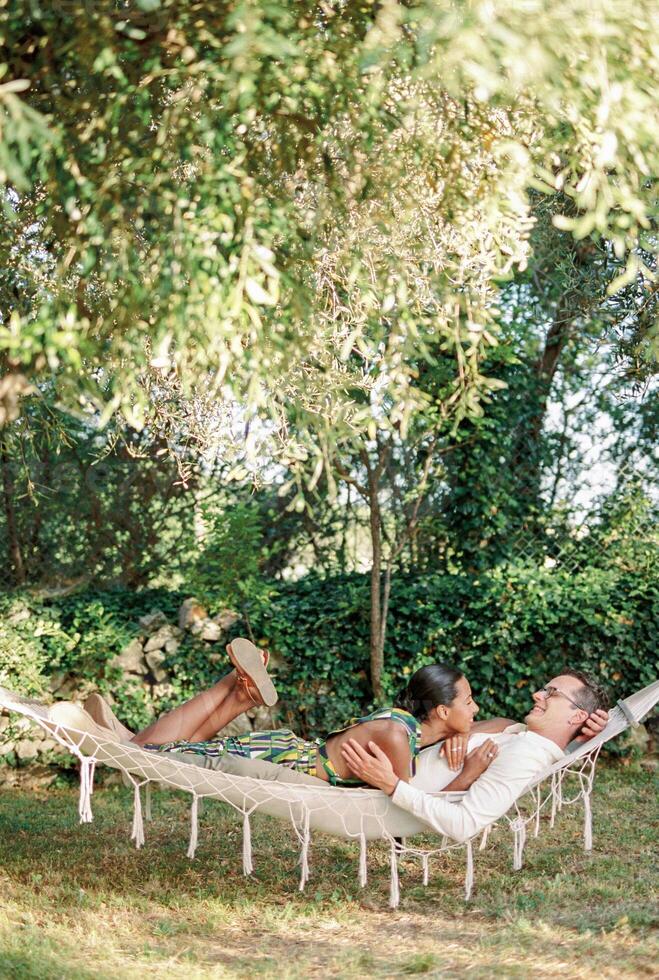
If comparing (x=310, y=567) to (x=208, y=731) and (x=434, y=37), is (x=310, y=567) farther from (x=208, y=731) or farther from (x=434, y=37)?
(x=434, y=37)

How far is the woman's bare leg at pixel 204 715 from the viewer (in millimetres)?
4047

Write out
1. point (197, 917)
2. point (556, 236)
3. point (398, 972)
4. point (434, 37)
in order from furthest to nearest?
point (556, 236) < point (197, 917) < point (398, 972) < point (434, 37)

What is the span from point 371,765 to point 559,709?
0.70 m

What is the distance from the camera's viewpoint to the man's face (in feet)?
11.8

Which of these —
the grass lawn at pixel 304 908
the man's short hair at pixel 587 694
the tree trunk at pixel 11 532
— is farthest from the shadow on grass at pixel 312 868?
the tree trunk at pixel 11 532

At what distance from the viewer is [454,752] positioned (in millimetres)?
3615

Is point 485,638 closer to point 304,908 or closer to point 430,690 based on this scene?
point 430,690

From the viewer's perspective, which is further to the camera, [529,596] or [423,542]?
[423,542]

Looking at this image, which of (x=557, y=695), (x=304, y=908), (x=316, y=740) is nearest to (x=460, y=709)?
(x=557, y=695)

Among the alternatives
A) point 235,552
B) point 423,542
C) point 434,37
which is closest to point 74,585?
point 235,552

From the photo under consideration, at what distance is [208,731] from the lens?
4105mm

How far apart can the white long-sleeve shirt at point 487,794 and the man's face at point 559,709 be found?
11 centimetres

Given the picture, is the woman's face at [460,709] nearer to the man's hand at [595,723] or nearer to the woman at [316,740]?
the woman at [316,740]

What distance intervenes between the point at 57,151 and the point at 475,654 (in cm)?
421
